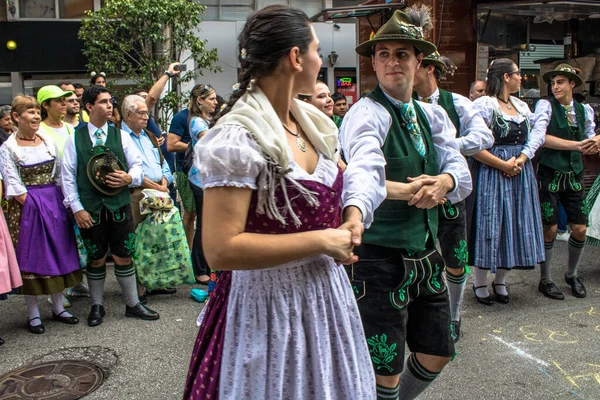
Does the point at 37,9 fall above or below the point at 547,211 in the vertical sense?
above

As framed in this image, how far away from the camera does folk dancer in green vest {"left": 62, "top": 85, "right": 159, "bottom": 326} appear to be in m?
4.92

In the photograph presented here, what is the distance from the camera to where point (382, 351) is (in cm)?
265

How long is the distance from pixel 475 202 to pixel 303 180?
369cm

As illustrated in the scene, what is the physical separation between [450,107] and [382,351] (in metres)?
2.12

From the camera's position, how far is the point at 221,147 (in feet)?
5.72

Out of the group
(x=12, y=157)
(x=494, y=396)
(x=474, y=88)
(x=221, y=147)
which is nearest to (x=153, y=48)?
(x=474, y=88)

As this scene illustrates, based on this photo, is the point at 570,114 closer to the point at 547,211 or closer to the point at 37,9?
the point at 547,211

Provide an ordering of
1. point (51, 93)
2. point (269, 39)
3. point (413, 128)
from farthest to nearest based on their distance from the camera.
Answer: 1. point (51, 93)
2. point (413, 128)
3. point (269, 39)

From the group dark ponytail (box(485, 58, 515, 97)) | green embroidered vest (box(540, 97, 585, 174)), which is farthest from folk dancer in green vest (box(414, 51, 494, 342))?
green embroidered vest (box(540, 97, 585, 174))

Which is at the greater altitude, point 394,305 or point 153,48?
point 153,48

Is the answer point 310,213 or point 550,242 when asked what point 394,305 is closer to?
point 310,213

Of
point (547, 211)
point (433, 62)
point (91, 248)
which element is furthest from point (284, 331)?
point (547, 211)

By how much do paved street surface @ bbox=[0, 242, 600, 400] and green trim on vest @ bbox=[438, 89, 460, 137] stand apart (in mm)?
1618

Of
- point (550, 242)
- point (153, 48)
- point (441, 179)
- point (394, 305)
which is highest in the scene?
point (153, 48)
